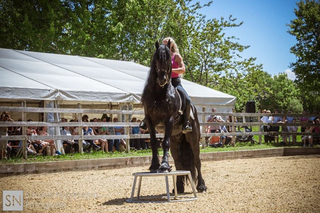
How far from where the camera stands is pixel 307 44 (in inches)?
1009

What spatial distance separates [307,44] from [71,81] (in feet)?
55.1

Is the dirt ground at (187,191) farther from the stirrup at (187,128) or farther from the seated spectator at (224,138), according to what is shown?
the seated spectator at (224,138)

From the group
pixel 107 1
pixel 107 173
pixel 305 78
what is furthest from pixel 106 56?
pixel 107 173

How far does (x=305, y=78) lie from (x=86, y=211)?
78.4ft

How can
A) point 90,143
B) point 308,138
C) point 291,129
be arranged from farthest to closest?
point 291,129, point 308,138, point 90,143

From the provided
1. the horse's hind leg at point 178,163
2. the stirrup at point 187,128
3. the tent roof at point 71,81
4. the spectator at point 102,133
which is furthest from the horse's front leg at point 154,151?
the spectator at point 102,133

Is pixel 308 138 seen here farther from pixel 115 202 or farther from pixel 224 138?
pixel 115 202

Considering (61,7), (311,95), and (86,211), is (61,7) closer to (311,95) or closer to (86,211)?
(311,95)

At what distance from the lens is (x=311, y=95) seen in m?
29.7

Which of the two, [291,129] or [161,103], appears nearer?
[161,103]

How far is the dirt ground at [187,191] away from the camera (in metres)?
5.35

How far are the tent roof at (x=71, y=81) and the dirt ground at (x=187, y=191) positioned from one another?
3.67 metres

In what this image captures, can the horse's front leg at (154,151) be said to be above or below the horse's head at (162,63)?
below

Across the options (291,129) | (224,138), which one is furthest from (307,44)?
(224,138)
